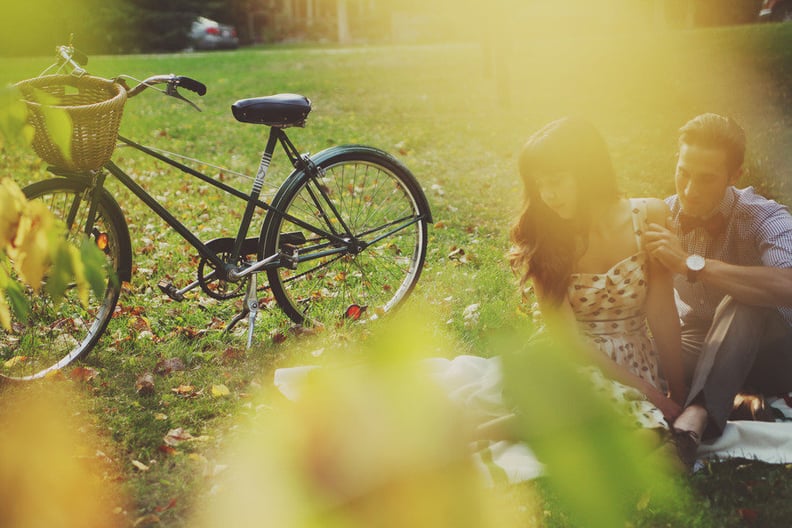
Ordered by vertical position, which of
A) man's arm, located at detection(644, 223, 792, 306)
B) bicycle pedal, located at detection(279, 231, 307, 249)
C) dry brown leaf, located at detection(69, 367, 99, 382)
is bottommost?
dry brown leaf, located at detection(69, 367, 99, 382)

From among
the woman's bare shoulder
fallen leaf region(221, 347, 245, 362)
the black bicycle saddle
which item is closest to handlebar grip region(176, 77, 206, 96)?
the black bicycle saddle

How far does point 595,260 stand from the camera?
11.4ft

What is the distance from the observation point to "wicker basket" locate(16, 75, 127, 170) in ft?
11.0

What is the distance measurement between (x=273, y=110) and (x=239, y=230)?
71cm

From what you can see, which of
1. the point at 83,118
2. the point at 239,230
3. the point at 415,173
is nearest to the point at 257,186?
the point at 239,230

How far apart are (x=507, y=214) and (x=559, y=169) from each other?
388 cm

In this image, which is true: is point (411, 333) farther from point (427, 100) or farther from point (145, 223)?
point (427, 100)

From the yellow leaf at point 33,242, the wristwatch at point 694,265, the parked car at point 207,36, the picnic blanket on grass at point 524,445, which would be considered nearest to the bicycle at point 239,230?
the picnic blanket on grass at point 524,445

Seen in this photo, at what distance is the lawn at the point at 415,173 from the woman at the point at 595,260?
1.88 ft

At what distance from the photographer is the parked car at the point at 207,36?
2827cm

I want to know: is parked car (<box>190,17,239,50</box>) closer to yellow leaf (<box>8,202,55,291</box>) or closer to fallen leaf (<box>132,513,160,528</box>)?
fallen leaf (<box>132,513,160,528</box>)

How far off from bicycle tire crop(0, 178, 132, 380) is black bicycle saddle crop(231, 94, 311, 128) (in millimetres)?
784

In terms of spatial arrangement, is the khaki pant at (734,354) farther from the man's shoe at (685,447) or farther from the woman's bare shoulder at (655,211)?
the woman's bare shoulder at (655,211)

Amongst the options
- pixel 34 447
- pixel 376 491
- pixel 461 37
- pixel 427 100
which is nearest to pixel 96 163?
pixel 34 447
